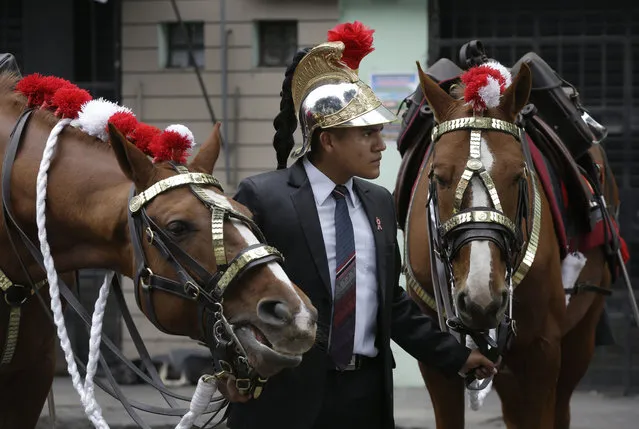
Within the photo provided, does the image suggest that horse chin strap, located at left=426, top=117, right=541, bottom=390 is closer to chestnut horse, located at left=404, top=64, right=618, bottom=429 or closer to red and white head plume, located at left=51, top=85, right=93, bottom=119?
chestnut horse, located at left=404, top=64, right=618, bottom=429

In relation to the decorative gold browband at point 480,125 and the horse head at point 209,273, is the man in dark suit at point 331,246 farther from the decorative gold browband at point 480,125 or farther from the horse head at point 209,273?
the decorative gold browband at point 480,125

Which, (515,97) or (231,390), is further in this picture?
(515,97)

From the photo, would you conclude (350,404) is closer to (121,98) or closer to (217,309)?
(217,309)

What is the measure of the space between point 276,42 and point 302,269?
7.17m

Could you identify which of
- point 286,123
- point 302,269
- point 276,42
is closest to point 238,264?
point 302,269

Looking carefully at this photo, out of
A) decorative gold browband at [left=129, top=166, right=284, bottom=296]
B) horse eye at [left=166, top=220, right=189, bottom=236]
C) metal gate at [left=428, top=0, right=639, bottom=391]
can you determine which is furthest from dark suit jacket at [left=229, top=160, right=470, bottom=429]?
metal gate at [left=428, top=0, right=639, bottom=391]

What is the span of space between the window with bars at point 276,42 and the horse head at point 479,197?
6.06 meters

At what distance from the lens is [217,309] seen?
3961 mm

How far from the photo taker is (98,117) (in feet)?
14.8

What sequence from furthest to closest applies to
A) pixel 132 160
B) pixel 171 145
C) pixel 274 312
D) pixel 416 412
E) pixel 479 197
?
pixel 416 412 < pixel 479 197 < pixel 171 145 < pixel 132 160 < pixel 274 312

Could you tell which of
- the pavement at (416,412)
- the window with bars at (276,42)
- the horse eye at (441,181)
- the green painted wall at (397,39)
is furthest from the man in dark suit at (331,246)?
the window with bars at (276,42)

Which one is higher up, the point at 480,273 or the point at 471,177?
the point at 471,177

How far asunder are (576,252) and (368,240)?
230cm

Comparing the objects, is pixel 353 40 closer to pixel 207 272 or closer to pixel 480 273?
pixel 480 273
